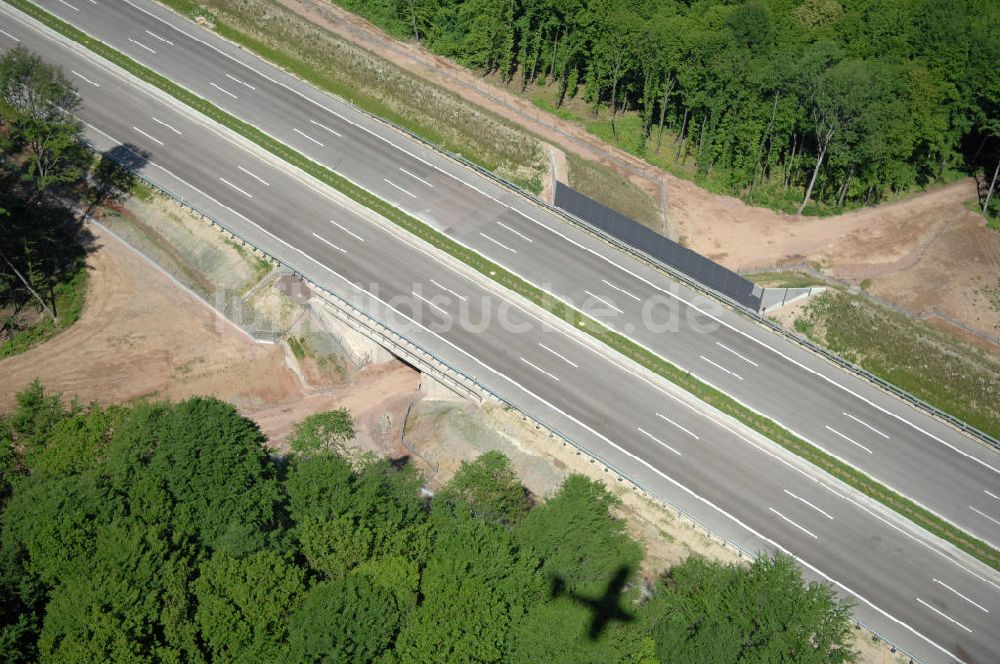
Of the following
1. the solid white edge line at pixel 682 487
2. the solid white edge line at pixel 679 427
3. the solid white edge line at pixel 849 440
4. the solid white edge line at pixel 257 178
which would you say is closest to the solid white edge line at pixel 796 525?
the solid white edge line at pixel 682 487

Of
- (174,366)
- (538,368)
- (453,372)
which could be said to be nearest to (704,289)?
(538,368)

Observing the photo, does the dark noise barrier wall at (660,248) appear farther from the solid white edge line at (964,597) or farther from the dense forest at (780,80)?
the solid white edge line at (964,597)

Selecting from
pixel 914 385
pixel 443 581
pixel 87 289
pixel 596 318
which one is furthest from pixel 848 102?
pixel 87 289

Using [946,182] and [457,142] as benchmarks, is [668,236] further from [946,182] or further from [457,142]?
[946,182]

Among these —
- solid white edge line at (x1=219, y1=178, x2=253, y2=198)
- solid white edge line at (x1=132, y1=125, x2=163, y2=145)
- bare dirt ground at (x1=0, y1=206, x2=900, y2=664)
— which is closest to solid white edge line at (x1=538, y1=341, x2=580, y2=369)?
bare dirt ground at (x1=0, y1=206, x2=900, y2=664)

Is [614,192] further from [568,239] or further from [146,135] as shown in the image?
[146,135]
